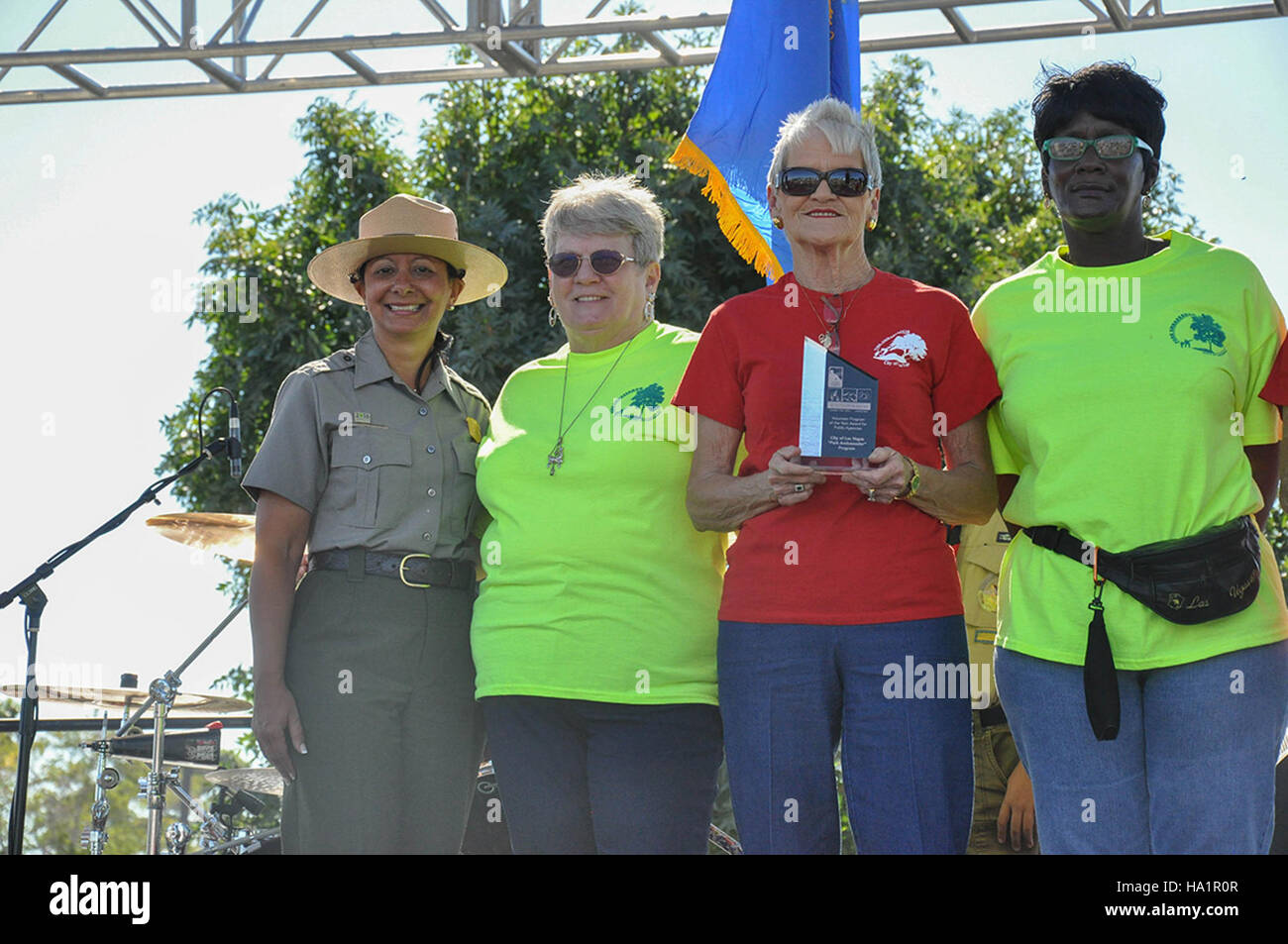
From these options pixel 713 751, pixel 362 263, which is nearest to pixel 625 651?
pixel 713 751

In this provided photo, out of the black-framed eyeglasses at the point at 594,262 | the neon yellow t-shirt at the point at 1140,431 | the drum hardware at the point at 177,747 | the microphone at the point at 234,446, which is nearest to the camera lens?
the neon yellow t-shirt at the point at 1140,431

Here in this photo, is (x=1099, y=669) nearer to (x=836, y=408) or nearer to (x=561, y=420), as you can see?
(x=836, y=408)

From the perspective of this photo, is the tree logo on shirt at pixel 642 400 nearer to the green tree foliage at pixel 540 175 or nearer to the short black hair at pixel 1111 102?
the short black hair at pixel 1111 102

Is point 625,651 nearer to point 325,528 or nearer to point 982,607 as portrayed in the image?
point 325,528

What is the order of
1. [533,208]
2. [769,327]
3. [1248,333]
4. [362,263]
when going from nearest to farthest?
1. [1248,333]
2. [769,327]
3. [362,263]
4. [533,208]

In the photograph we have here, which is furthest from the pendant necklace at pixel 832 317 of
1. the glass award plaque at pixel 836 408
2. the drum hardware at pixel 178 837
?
the drum hardware at pixel 178 837

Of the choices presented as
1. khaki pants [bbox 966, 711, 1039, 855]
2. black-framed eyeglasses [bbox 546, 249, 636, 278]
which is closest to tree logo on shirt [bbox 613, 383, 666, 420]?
black-framed eyeglasses [bbox 546, 249, 636, 278]

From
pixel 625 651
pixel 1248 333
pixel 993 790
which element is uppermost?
pixel 1248 333

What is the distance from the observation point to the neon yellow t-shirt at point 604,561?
3064 mm

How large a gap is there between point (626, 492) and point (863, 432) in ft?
2.13

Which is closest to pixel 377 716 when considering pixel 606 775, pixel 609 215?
pixel 606 775

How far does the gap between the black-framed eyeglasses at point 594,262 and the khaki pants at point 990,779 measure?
1.62 metres

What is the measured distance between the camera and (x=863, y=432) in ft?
8.90

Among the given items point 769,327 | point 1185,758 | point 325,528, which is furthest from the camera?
point 325,528
